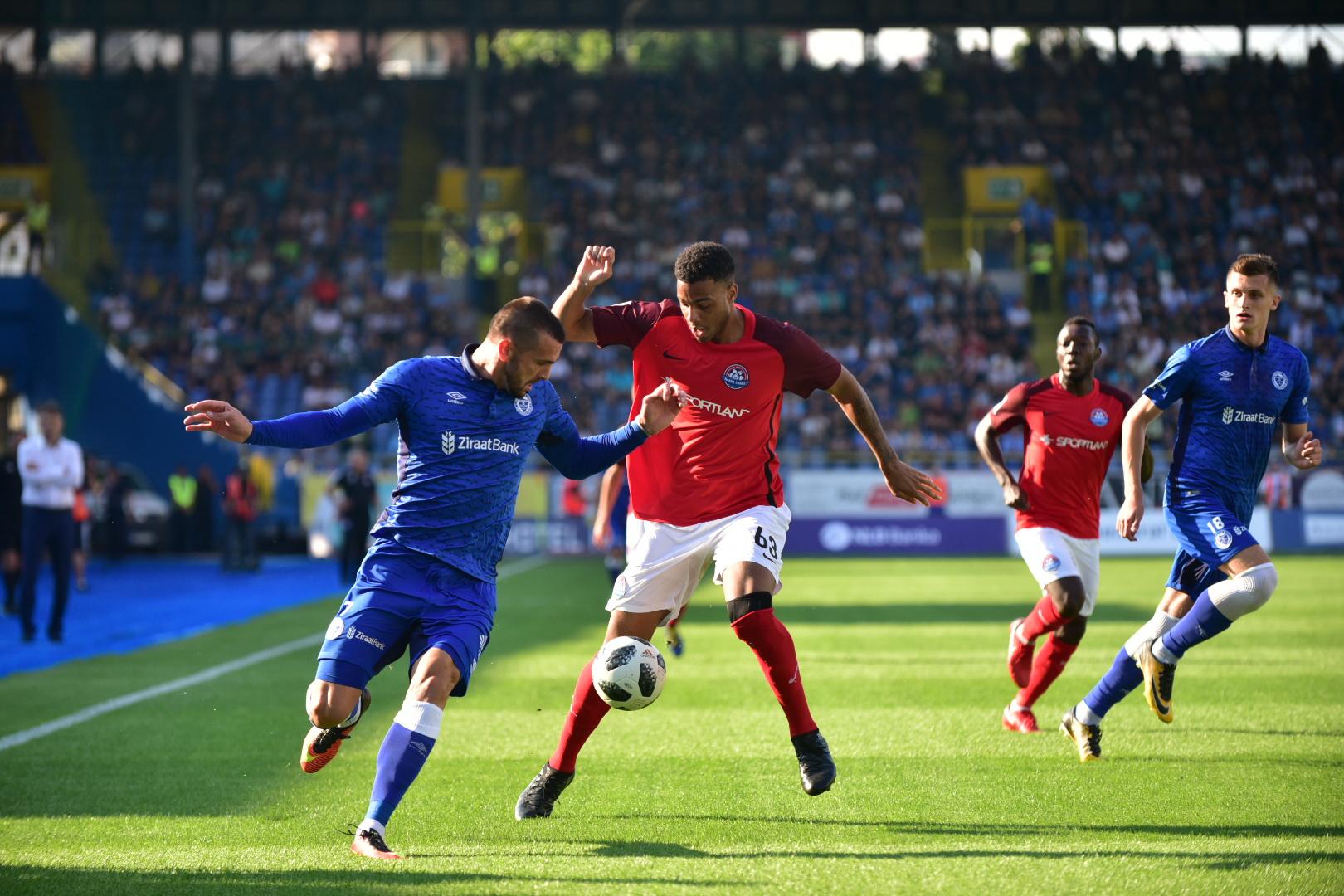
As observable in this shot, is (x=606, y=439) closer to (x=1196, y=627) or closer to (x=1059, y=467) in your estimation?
(x=1196, y=627)

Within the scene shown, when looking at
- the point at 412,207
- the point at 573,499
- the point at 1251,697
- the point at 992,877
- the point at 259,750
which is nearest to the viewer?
the point at 992,877

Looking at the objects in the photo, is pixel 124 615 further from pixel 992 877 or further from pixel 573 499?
pixel 992 877

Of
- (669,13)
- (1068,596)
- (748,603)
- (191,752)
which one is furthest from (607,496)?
(669,13)

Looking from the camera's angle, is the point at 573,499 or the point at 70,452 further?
the point at 573,499

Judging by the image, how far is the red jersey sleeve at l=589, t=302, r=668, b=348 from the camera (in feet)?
23.1

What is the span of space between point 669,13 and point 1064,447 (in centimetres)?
3457

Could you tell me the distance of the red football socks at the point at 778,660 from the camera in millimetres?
6531

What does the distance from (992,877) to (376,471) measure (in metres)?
25.9

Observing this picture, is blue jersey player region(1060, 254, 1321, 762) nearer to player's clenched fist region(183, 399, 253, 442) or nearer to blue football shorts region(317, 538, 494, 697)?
blue football shorts region(317, 538, 494, 697)

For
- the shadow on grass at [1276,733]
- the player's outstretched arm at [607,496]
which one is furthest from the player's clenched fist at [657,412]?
the player's outstretched arm at [607,496]

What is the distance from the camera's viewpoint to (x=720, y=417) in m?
6.90

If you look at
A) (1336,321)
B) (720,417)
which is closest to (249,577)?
(720,417)

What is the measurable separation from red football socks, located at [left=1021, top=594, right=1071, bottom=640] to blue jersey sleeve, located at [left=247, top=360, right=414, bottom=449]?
14.8ft

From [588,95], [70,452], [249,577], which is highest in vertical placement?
[588,95]
